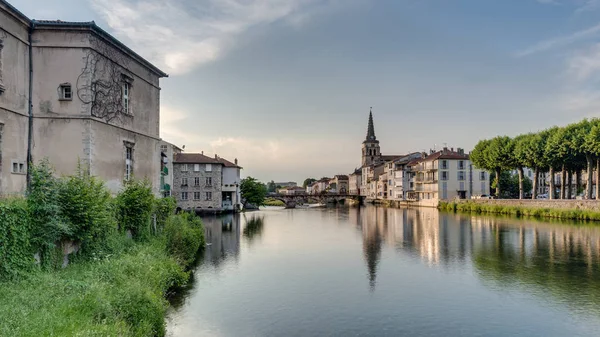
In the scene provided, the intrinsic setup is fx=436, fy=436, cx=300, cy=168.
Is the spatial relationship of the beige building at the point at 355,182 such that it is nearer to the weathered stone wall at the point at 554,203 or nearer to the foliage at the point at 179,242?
the weathered stone wall at the point at 554,203

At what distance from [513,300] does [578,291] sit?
2.94 meters

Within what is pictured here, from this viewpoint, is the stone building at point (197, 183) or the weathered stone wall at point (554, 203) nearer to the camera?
the weathered stone wall at point (554, 203)

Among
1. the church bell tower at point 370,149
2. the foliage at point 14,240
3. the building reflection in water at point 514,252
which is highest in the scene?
the church bell tower at point 370,149

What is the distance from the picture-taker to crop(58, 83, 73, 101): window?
18.0 meters

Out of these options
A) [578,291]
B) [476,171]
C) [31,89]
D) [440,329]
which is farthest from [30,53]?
[476,171]

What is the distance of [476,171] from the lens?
77.9m

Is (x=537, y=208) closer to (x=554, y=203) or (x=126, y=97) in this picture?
(x=554, y=203)

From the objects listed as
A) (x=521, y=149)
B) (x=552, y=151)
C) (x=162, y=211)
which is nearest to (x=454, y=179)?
(x=521, y=149)

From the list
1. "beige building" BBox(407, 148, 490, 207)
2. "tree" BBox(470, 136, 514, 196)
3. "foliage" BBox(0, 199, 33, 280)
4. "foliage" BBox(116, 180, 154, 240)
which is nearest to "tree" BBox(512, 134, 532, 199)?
"tree" BBox(470, 136, 514, 196)

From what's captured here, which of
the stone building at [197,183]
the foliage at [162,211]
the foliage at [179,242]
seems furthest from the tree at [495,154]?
the foliage at [179,242]

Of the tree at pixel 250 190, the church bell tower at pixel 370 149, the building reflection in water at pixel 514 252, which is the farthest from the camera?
the church bell tower at pixel 370 149

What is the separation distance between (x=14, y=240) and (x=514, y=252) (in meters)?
23.9

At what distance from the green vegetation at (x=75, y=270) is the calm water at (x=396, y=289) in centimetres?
180

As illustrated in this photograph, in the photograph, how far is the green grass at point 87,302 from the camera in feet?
26.1
